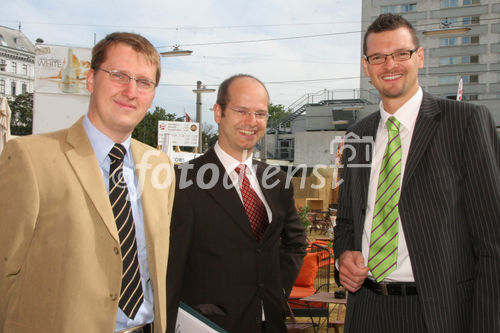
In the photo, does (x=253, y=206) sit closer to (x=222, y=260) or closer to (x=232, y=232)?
(x=232, y=232)

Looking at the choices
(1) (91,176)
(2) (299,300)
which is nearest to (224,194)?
(1) (91,176)

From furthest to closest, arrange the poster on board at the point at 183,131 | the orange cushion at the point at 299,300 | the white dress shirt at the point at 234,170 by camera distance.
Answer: the poster on board at the point at 183,131
the orange cushion at the point at 299,300
the white dress shirt at the point at 234,170

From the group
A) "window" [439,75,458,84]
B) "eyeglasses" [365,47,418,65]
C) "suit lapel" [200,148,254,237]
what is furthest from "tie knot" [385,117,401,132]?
"window" [439,75,458,84]

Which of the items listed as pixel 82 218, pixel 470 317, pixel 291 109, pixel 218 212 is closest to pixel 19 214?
pixel 82 218

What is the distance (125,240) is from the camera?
6.37 ft

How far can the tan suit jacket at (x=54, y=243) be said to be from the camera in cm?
172

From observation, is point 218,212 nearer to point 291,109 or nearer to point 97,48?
point 97,48

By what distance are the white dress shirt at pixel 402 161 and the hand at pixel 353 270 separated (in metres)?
0.09

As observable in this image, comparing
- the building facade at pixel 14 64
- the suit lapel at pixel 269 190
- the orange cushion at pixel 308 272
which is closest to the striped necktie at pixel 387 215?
the suit lapel at pixel 269 190

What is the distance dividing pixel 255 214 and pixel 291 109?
170ft

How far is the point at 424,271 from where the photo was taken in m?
1.99

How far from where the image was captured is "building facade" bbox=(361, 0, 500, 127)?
51.4 meters

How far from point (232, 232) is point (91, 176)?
0.90 metres

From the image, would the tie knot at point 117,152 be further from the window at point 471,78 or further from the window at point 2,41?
the window at point 2,41
